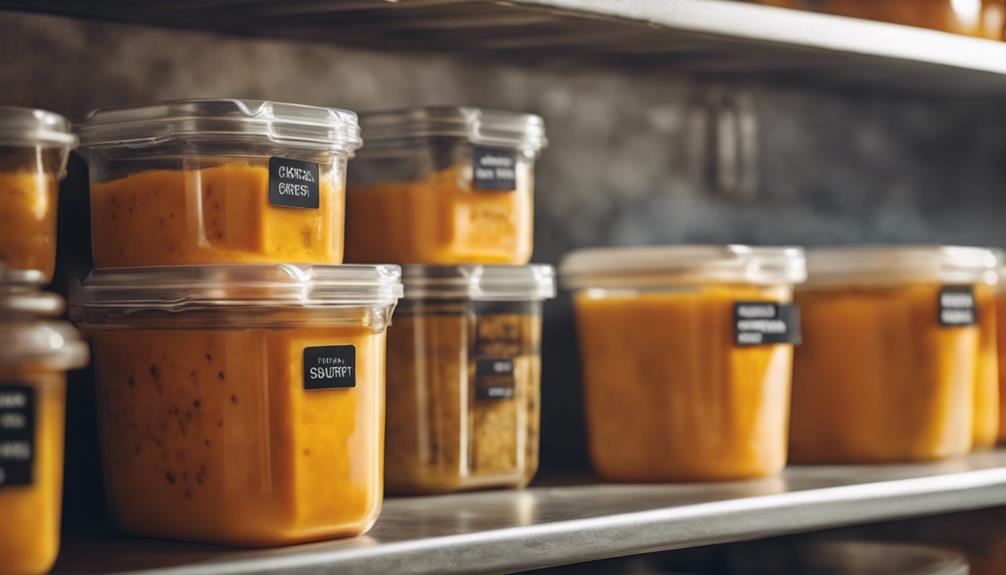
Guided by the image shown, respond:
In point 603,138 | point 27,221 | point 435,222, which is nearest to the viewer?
point 27,221

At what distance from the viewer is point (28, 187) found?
119 cm

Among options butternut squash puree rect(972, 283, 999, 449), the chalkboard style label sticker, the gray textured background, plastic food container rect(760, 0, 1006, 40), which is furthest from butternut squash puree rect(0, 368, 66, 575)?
butternut squash puree rect(972, 283, 999, 449)

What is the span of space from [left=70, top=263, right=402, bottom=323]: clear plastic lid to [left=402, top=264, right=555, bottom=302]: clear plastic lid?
0.21 meters

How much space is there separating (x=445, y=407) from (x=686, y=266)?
0.35 meters

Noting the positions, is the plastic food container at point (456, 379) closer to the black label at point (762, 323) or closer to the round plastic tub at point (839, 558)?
the black label at point (762, 323)

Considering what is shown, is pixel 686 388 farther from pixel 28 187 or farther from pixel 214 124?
pixel 28 187

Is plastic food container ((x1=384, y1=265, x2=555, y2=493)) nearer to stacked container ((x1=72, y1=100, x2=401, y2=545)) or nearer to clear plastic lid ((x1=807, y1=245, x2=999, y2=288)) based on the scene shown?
stacked container ((x1=72, y1=100, x2=401, y2=545))

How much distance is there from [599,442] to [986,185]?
1.22 m

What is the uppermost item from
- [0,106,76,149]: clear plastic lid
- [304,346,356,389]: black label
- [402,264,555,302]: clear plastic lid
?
[0,106,76,149]: clear plastic lid

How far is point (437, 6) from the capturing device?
1.53 metres

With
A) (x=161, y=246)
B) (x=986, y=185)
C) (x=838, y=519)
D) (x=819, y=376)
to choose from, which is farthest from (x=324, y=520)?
(x=986, y=185)

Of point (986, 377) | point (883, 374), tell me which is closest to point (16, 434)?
point (883, 374)

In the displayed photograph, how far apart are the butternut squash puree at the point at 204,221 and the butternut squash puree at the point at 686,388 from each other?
0.49 m

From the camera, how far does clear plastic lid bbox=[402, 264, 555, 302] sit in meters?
1.51
